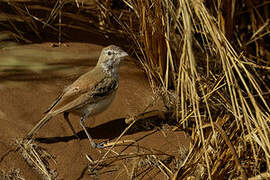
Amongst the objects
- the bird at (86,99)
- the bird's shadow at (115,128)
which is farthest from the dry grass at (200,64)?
the bird at (86,99)

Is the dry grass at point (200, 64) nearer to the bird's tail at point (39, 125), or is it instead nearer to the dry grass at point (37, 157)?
the dry grass at point (37, 157)

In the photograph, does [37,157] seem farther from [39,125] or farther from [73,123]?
[73,123]

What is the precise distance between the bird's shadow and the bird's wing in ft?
1.03

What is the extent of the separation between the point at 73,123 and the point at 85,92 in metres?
0.42

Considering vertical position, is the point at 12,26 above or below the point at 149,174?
above

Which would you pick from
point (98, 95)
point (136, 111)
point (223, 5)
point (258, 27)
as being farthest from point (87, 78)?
point (258, 27)

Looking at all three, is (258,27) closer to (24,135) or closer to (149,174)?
(149,174)

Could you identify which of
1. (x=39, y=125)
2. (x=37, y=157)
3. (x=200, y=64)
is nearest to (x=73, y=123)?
(x=39, y=125)

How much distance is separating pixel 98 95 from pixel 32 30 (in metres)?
1.86

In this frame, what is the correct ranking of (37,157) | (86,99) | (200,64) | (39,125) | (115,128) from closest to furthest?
(37,157) < (39,125) < (86,99) < (115,128) < (200,64)

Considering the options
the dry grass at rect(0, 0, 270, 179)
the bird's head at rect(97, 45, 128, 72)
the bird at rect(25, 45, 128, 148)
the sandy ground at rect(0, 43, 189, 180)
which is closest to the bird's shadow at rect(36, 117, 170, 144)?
the sandy ground at rect(0, 43, 189, 180)

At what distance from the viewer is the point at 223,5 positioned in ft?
17.5

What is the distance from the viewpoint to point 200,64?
555cm

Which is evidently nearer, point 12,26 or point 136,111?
point 136,111
